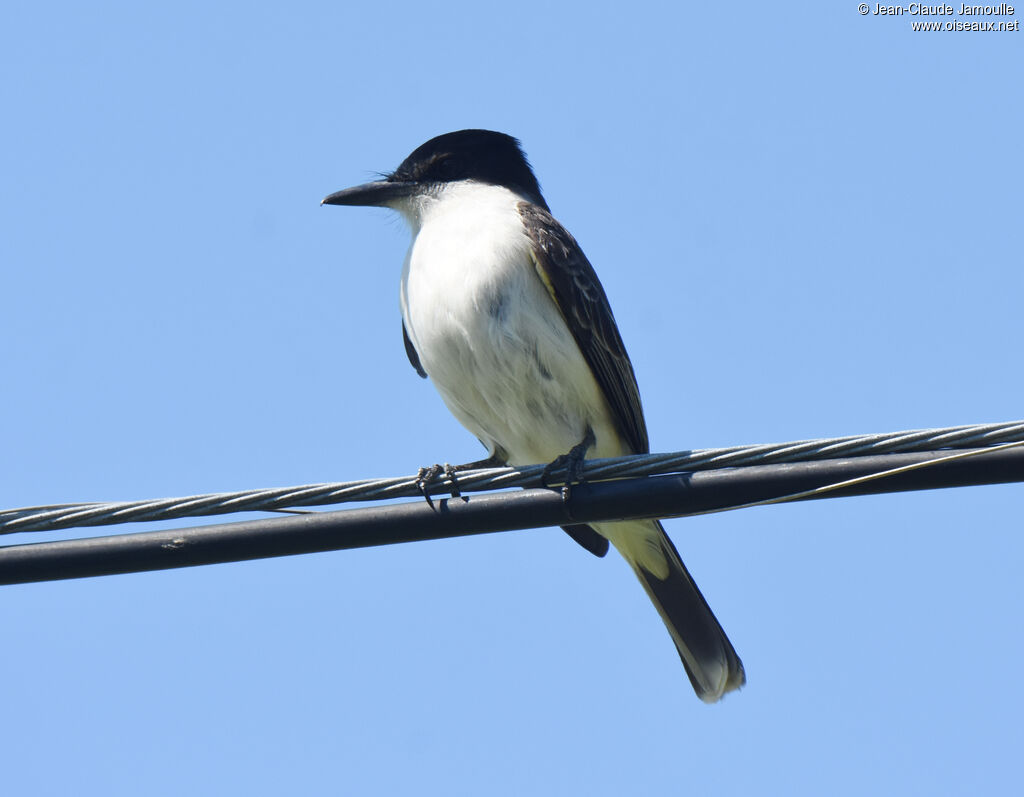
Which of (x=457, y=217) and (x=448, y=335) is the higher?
(x=457, y=217)

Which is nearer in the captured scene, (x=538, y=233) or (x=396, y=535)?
(x=396, y=535)

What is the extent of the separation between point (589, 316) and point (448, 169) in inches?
59.2

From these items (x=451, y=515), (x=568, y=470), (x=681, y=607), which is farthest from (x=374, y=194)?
(x=451, y=515)

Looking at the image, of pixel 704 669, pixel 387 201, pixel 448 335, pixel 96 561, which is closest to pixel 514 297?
pixel 448 335

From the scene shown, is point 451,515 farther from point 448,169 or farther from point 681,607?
point 448,169

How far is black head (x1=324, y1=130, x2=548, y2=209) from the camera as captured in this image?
678cm

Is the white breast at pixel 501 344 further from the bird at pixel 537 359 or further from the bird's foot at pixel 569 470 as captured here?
the bird's foot at pixel 569 470

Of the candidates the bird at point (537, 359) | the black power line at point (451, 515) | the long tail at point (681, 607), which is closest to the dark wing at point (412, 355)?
the bird at point (537, 359)

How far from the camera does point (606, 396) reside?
5.85 m

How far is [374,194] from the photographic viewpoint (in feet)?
22.3

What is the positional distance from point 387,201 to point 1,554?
3667 mm

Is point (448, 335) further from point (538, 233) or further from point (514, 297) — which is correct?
point (538, 233)

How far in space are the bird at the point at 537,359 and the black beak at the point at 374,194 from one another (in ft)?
1.23

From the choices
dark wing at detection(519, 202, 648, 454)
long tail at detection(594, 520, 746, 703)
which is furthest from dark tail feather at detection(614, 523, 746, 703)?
dark wing at detection(519, 202, 648, 454)
